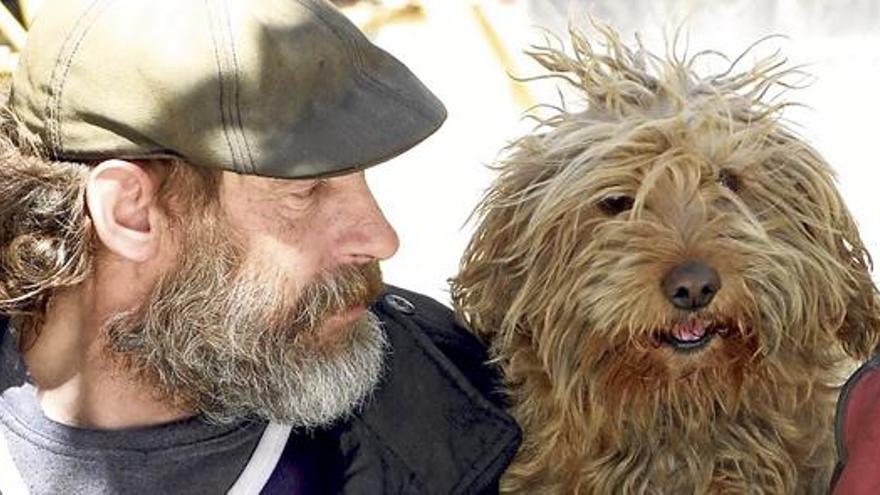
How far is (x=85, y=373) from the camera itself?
2.78 m

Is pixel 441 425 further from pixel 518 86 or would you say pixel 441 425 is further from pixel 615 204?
pixel 518 86

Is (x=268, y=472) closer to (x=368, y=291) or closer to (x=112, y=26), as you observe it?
(x=368, y=291)

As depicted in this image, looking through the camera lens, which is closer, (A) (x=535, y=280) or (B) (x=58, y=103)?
(B) (x=58, y=103)

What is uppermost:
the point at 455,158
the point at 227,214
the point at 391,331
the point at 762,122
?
the point at 762,122

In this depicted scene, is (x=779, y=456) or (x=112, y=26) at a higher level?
(x=112, y=26)

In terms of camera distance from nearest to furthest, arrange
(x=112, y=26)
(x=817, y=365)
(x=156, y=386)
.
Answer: (x=112, y=26) → (x=156, y=386) → (x=817, y=365)

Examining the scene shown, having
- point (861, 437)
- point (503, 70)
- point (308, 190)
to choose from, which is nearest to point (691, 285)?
point (861, 437)

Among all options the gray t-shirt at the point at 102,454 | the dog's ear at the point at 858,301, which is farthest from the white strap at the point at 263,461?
the dog's ear at the point at 858,301

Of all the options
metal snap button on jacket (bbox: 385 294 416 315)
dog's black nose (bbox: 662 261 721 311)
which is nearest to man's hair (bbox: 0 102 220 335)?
metal snap button on jacket (bbox: 385 294 416 315)

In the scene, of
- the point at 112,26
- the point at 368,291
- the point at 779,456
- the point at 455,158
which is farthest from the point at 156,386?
the point at 455,158

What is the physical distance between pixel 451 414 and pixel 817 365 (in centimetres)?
66

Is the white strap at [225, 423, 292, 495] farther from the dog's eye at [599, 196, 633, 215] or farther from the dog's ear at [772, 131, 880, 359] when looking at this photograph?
the dog's ear at [772, 131, 880, 359]

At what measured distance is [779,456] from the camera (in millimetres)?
3021

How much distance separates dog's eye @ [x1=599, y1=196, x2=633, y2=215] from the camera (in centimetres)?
295
